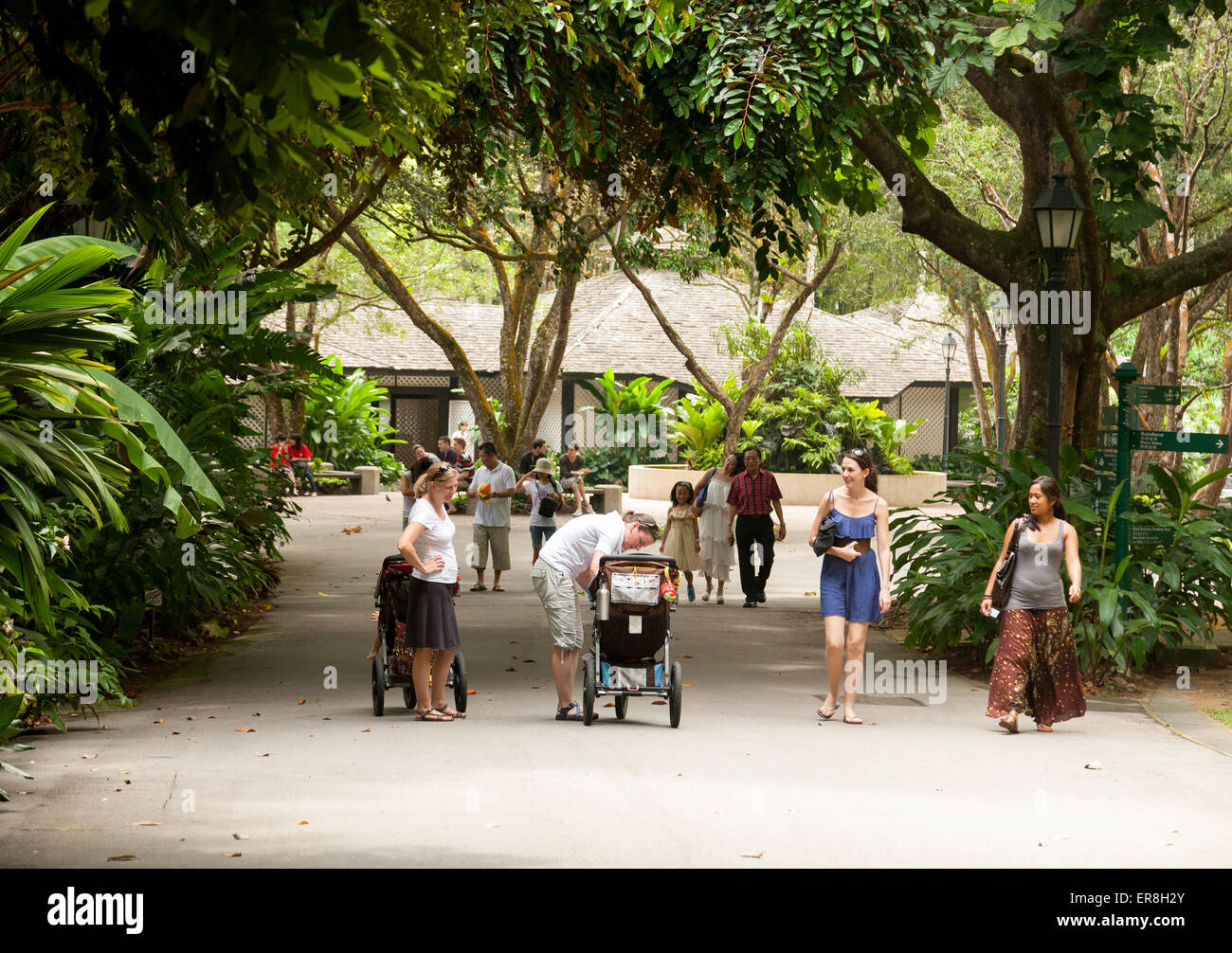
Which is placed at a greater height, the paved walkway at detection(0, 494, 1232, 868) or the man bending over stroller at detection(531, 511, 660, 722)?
the man bending over stroller at detection(531, 511, 660, 722)

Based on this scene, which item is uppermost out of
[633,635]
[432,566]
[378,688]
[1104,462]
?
[1104,462]

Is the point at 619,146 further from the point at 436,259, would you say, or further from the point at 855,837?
the point at 436,259

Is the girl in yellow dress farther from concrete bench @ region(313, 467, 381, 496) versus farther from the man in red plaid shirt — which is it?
concrete bench @ region(313, 467, 381, 496)

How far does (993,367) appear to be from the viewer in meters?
33.8

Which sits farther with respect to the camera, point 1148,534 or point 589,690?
point 1148,534

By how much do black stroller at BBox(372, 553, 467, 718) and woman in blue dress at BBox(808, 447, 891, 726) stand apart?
8.38 ft

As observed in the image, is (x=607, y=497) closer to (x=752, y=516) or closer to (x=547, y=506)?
(x=547, y=506)

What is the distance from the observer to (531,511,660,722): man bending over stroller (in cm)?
936

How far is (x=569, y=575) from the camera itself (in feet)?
31.0

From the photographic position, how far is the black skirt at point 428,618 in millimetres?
9219

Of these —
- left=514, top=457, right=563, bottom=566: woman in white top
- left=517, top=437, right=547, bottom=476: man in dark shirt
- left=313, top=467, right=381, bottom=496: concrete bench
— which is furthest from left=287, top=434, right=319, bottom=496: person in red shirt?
left=514, top=457, right=563, bottom=566: woman in white top

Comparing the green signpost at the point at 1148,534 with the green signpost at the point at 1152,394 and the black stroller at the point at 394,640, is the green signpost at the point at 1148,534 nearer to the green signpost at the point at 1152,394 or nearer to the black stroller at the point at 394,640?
the green signpost at the point at 1152,394

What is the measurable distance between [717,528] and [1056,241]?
20.6 ft

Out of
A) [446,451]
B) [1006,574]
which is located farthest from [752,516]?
[446,451]
